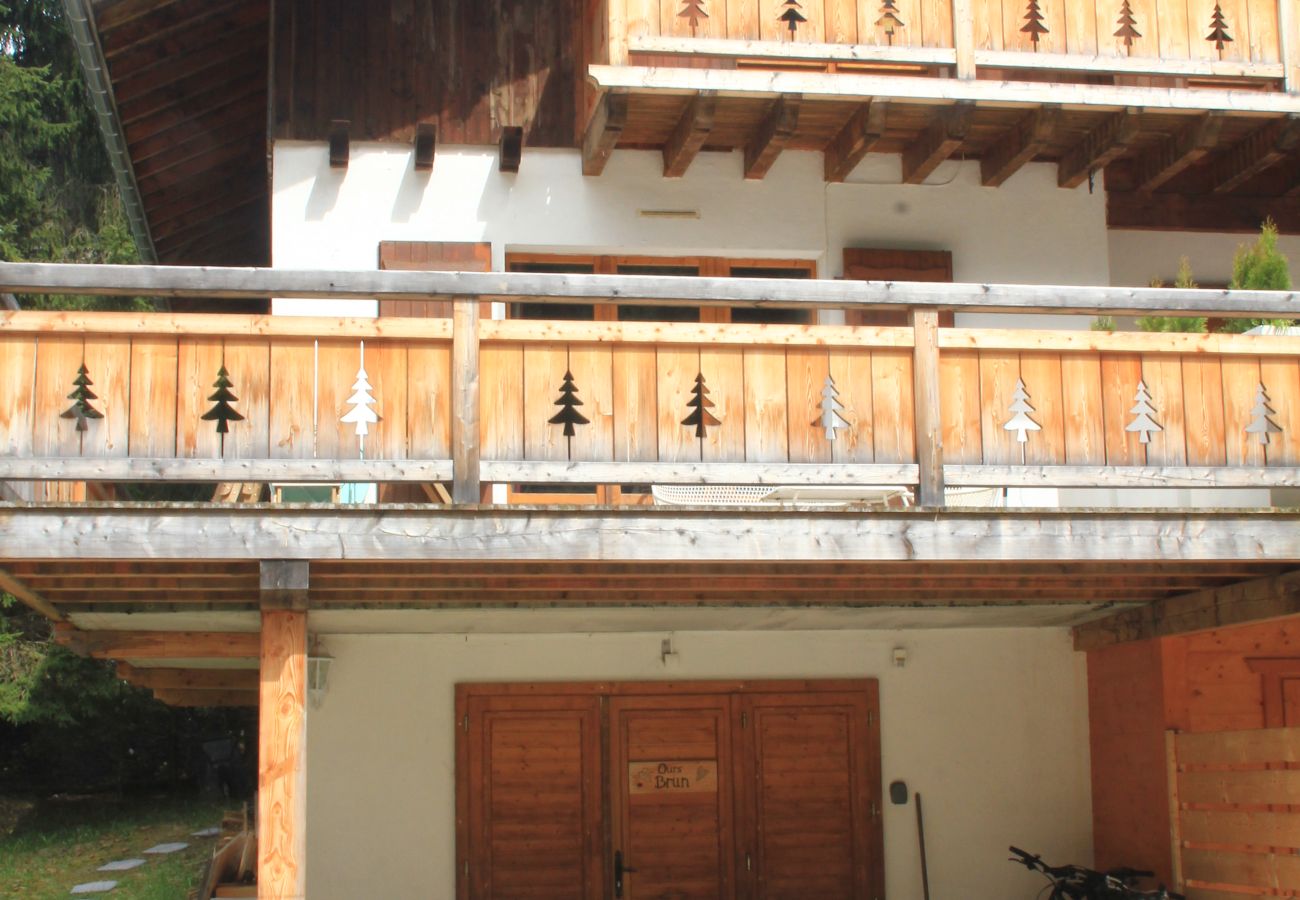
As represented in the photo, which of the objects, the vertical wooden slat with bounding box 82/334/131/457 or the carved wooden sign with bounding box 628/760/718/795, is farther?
the carved wooden sign with bounding box 628/760/718/795

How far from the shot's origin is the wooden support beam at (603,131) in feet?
36.0

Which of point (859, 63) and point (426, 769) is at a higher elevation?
point (859, 63)

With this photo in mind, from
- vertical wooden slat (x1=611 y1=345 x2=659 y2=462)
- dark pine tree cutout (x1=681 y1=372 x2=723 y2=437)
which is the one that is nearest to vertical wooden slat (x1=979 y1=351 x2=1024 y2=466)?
dark pine tree cutout (x1=681 y1=372 x2=723 y2=437)

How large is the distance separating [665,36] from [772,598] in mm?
4039

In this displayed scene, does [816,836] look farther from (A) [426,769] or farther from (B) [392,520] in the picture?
(B) [392,520]

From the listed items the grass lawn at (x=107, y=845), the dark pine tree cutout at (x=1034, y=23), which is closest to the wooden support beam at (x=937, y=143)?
the dark pine tree cutout at (x=1034, y=23)

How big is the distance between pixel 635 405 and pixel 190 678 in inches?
277

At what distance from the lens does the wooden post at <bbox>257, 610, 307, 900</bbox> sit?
7680 mm

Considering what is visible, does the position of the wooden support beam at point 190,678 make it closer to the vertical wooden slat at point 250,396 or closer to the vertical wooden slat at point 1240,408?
the vertical wooden slat at point 250,396

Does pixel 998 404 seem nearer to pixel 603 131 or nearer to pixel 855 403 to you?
pixel 855 403

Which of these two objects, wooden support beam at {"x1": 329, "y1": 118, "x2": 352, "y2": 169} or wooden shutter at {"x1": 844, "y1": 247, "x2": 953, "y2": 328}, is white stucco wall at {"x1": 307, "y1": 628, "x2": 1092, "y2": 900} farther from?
wooden support beam at {"x1": 329, "y1": 118, "x2": 352, "y2": 169}

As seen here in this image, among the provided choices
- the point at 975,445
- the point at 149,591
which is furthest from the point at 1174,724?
the point at 149,591

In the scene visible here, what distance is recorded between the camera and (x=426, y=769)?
36.6 feet

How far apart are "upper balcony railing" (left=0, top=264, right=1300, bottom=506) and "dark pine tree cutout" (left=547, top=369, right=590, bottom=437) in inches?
0.5
